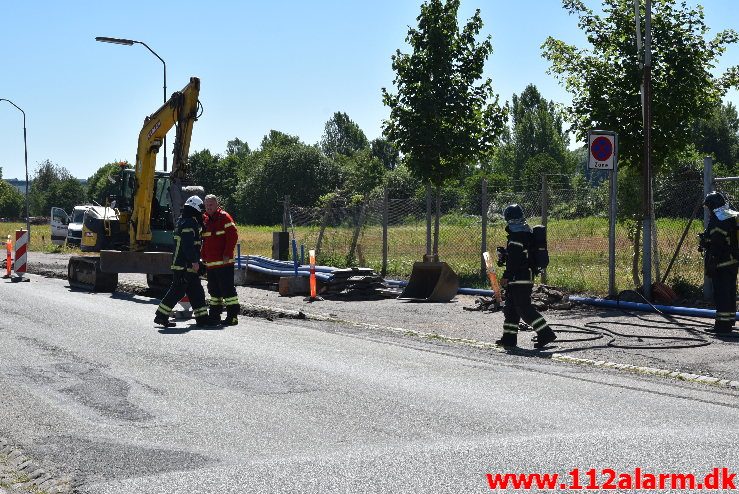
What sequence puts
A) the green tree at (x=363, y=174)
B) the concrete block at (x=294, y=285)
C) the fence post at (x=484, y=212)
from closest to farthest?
the concrete block at (x=294, y=285) < the fence post at (x=484, y=212) < the green tree at (x=363, y=174)

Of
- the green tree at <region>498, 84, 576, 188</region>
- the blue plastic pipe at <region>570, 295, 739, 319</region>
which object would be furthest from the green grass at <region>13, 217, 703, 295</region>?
the green tree at <region>498, 84, 576, 188</region>

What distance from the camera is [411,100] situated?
68.4 feet

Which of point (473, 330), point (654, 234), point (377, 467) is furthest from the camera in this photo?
point (654, 234)

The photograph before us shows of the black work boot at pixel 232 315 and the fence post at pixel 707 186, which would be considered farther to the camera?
the fence post at pixel 707 186

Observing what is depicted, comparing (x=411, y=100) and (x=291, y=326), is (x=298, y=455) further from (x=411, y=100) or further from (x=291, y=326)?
(x=411, y=100)

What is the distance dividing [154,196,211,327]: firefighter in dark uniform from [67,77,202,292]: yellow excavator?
479 centimetres

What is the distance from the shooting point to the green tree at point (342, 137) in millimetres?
136250

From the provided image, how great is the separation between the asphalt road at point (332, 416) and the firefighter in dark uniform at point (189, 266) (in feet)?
6.98

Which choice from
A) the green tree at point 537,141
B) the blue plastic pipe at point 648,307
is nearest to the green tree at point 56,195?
the green tree at point 537,141

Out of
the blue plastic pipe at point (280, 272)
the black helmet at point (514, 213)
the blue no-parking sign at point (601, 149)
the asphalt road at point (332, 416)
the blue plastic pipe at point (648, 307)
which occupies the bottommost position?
the asphalt road at point (332, 416)

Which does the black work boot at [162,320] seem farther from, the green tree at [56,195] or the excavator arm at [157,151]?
the green tree at [56,195]

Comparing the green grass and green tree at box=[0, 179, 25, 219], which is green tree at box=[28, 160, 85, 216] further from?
the green grass

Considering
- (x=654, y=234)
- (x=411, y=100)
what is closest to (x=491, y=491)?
(x=654, y=234)

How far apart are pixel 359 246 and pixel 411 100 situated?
4.27 m
